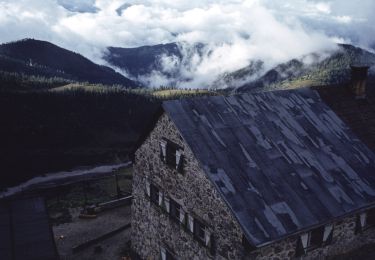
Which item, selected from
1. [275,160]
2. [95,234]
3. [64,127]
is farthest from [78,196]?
[64,127]

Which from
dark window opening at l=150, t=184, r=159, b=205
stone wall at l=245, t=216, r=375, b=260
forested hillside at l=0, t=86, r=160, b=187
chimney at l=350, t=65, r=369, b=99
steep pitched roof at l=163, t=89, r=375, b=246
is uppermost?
chimney at l=350, t=65, r=369, b=99

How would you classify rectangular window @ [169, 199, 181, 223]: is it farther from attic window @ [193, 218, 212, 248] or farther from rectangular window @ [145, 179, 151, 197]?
rectangular window @ [145, 179, 151, 197]

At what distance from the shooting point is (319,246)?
18.3 metres

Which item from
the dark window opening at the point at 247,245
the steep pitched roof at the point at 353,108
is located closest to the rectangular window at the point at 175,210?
the dark window opening at the point at 247,245

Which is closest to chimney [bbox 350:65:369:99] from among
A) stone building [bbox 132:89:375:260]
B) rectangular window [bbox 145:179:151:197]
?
stone building [bbox 132:89:375:260]

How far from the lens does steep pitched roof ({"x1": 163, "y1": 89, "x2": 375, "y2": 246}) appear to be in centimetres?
1658

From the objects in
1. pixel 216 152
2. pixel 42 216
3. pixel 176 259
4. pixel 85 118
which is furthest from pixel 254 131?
pixel 85 118

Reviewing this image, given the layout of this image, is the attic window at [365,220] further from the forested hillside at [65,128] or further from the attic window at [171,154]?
the forested hillside at [65,128]

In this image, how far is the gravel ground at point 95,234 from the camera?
27891mm

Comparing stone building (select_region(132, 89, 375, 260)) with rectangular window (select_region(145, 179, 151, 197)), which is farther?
rectangular window (select_region(145, 179, 151, 197))

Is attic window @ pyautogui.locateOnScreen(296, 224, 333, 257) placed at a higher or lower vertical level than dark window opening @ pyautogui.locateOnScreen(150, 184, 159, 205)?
lower

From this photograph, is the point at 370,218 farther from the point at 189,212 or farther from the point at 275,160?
the point at 189,212

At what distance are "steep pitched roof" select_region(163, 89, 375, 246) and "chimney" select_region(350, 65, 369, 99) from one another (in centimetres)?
455

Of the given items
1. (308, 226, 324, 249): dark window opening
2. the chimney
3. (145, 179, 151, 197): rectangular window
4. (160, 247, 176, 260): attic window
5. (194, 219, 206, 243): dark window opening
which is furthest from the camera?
the chimney
